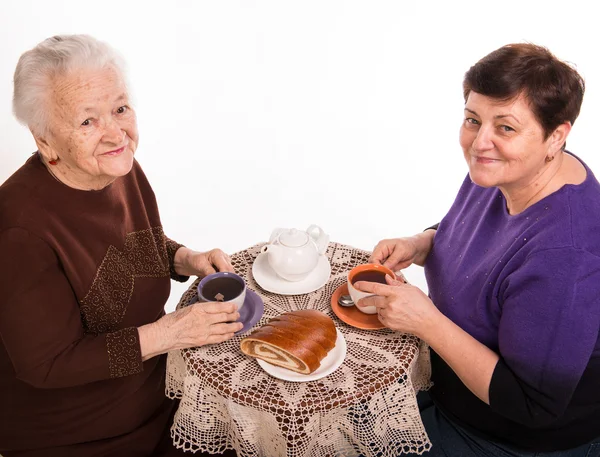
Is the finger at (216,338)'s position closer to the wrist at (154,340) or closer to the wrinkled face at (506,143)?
the wrist at (154,340)

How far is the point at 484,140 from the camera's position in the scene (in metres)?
1.49

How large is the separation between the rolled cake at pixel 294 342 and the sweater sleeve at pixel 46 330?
1.11ft

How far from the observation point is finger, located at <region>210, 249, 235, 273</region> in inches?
71.7

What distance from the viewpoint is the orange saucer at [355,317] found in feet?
5.26

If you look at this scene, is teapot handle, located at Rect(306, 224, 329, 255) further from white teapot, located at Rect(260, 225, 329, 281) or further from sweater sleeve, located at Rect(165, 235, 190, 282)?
sweater sleeve, located at Rect(165, 235, 190, 282)

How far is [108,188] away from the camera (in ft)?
5.73

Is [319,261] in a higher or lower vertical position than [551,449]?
higher


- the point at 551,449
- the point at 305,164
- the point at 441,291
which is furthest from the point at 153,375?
the point at 305,164

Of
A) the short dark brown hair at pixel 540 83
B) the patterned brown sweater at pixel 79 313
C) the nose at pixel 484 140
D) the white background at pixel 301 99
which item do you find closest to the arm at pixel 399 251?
the nose at pixel 484 140

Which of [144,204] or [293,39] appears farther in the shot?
[293,39]

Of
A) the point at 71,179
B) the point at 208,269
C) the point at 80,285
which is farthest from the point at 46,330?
the point at 208,269

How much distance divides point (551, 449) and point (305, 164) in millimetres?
2759

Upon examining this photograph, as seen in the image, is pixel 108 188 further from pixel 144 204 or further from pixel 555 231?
pixel 555 231

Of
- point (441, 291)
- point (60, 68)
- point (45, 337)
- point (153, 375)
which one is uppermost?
point (60, 68)
